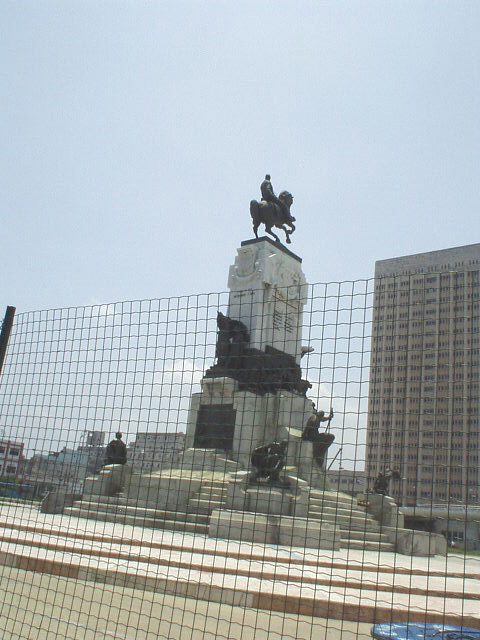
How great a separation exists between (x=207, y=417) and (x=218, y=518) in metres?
7.85

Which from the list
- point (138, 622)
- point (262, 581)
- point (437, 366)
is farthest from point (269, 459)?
point (437, 366)

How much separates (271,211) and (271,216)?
0.17 m

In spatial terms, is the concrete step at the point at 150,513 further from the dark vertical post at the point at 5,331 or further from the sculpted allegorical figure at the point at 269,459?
the dark vertical post at the point at 5,331

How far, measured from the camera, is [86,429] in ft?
18.4

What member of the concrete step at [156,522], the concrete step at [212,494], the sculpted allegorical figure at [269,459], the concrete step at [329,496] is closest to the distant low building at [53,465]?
the concrete step at [156,522]

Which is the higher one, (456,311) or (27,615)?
(456,311)

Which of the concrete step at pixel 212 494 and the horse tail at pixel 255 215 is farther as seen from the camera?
the horse tail at pixel 255 215

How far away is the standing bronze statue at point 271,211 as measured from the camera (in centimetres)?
2036

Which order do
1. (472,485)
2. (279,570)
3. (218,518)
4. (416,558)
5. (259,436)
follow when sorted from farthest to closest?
1. (259,436)
2. (416,558)
3. (218,518)
4. (279,570)
5. (472,485)

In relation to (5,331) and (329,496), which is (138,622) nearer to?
(5,331)

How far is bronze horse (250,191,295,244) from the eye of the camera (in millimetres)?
20344

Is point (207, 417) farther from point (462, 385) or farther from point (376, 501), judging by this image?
point (462, 385)

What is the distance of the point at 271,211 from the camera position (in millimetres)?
20391

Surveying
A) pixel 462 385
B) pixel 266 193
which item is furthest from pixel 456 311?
pixel 266 193
